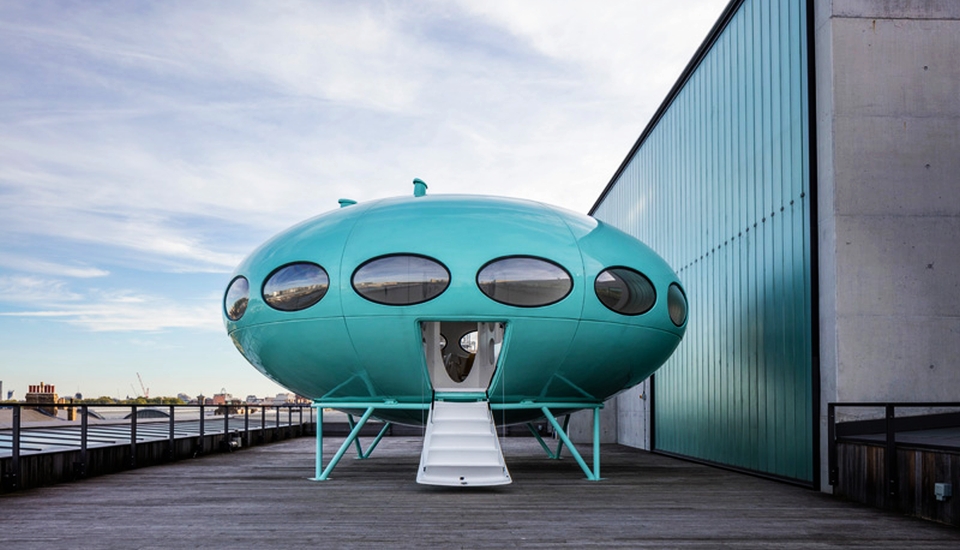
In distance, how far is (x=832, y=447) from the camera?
10.4 meters

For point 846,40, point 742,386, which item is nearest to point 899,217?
point 846,40

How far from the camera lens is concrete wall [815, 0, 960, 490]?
10.7 m

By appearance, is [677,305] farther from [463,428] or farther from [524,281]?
[463,428]

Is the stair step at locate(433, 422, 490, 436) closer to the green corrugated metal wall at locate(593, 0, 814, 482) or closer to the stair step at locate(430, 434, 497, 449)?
the stair step at locate(430, 434, 497, 449)

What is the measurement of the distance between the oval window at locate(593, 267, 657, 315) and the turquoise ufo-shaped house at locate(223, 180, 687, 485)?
0.02 m

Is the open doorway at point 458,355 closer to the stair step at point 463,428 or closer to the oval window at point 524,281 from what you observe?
the stair step at point 463,428

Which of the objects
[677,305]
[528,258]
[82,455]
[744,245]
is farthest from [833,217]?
[82,455]

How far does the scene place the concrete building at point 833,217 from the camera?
10.8 meters

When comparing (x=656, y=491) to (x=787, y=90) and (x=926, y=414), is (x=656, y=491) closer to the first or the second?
(x=926, y=414)

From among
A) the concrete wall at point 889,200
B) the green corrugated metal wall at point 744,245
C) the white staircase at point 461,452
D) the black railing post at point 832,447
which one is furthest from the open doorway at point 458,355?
the concrete wall at point 889,200

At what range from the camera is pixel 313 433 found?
28641 millimetres

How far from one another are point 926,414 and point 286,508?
7487mm

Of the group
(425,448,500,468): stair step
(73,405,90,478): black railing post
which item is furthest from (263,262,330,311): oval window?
(73,405,90,478): black railing post

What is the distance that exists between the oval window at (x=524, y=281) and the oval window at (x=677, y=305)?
1.98m
